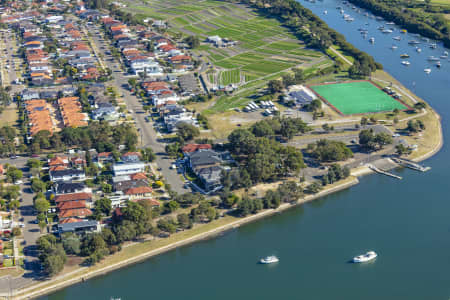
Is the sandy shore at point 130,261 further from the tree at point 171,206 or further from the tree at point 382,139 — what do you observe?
the tree at point 382,139

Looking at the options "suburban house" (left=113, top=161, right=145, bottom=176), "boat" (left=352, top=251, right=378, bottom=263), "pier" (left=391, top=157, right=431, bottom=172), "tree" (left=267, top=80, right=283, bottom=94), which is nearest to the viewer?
"boat" (left=352, top=251, right=378, bottom=263)

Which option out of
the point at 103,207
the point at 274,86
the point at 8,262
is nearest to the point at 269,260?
the point at 103,207

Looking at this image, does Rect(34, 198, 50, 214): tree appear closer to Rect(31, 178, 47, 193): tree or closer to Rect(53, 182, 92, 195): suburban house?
Rect(53, 182, 92, 195): suburban house

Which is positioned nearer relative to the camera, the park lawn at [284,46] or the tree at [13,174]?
the tree at [13,174]

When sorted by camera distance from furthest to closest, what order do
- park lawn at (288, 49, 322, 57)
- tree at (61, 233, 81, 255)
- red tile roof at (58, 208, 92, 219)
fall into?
park lawn at (288, 49, 322, 57), red tile roof at (58, 208, 92, 219), tree at (61, 233, 81, 255)

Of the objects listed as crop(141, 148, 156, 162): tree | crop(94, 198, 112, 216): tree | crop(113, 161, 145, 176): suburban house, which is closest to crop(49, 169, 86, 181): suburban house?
crop(113, 161, 145, 176): suburban house

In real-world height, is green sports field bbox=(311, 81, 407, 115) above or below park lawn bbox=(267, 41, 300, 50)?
below

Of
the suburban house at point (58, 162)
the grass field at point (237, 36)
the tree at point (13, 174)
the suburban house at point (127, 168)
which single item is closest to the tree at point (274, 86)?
the grass field at point (237, 36)
